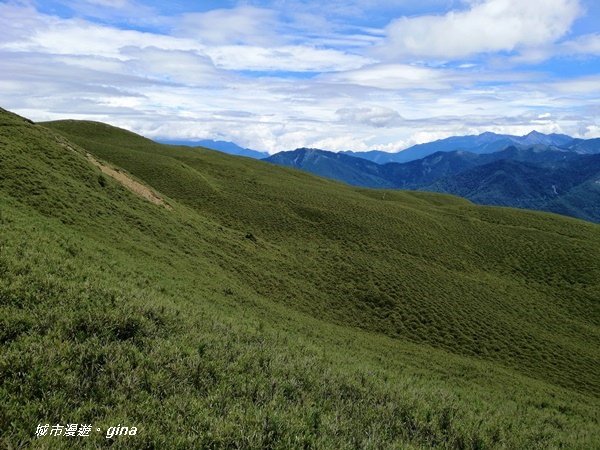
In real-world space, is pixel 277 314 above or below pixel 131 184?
below

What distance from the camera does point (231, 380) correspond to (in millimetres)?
10414

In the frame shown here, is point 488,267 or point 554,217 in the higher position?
point 554,217

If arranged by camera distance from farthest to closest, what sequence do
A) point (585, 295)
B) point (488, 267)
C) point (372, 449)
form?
point (488, 267), point (585, 295), point (372, 449)

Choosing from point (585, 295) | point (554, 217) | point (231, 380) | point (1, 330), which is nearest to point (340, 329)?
point (231, 380)

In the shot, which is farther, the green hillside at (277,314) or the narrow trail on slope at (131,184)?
the narrow trail on slope at (131,184)

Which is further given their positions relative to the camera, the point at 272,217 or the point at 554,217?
the point at 554,217

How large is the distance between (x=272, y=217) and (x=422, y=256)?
24771 millimetres

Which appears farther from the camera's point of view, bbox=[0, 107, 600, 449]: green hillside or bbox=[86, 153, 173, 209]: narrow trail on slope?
bbox=[86, 153, 173, 209]: narrow trail on slope

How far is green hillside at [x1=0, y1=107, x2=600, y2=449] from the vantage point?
888 centimetres

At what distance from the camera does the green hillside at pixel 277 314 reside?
8.88 meters

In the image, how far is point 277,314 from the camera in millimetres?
30469

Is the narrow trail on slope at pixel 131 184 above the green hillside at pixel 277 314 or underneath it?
above

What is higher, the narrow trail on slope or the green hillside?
the narrow trail on slope

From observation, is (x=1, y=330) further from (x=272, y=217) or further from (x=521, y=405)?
(x=272, y=217)
